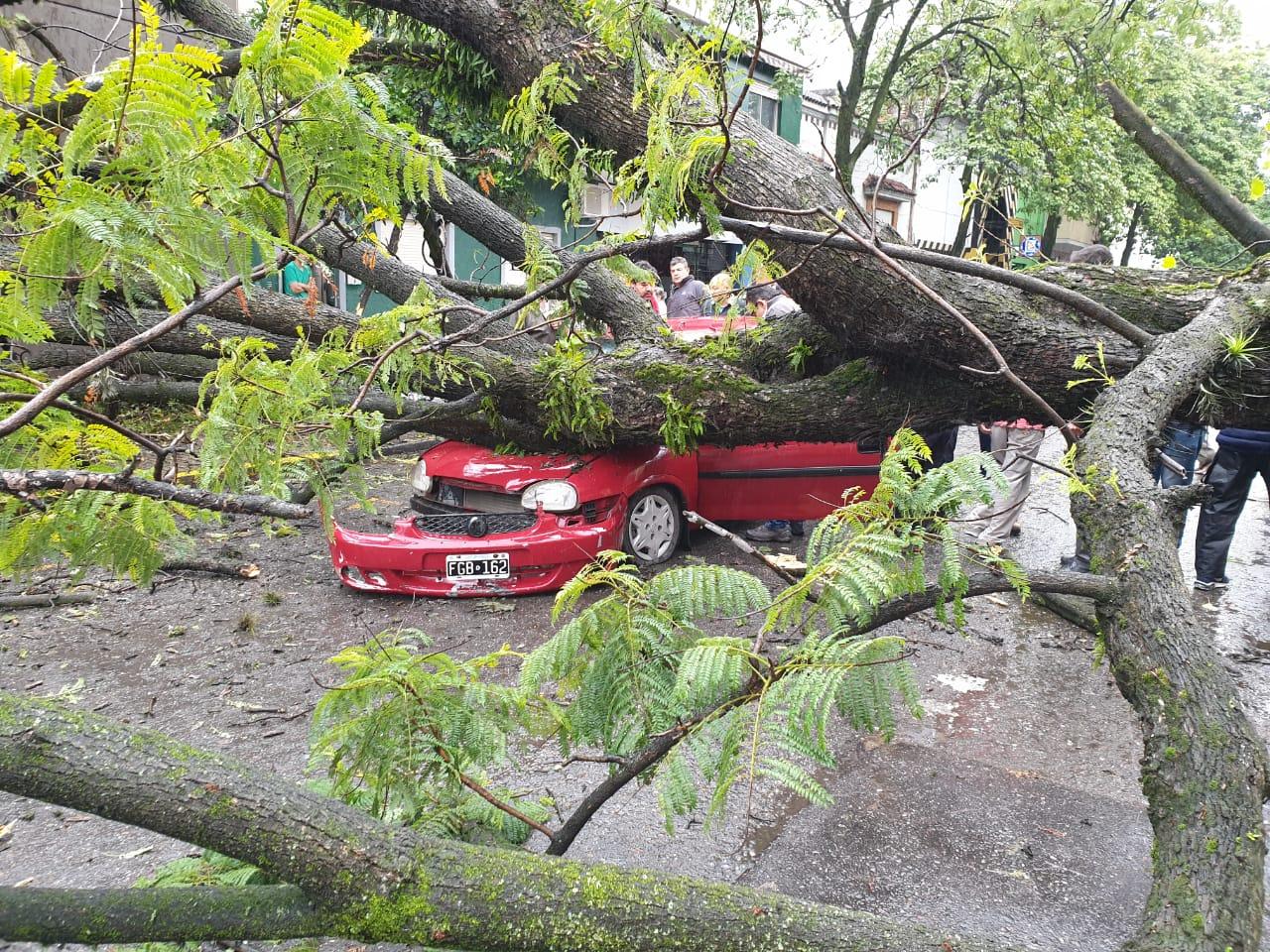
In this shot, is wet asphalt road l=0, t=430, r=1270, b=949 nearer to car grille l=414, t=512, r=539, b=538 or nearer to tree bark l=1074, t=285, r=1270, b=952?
tree bark l=1074, t=285, r=1270, b=952

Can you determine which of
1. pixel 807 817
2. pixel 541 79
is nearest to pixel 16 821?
pixel 807 817

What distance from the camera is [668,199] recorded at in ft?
10.3

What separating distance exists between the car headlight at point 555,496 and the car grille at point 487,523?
0.39 ft

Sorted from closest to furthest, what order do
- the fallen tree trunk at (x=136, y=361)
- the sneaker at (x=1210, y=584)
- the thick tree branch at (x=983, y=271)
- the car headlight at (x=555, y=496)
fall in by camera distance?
the thick tree branch at (x=983, y=271) → the fallen tree trunk at (x=136, y=361) → the car headlight at (x=555, y=496) → the sneaker at (x=1210, y=584)

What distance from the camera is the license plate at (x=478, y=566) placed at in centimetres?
602

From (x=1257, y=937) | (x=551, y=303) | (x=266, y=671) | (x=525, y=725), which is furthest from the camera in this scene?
(x=551, y=303)

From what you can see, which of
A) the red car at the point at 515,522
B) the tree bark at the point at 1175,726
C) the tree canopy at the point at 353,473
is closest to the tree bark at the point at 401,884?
the tree canopy at the point at 353,473

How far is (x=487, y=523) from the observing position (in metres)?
6.18

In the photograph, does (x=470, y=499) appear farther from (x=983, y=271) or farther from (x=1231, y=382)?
(x=1231, y=382)

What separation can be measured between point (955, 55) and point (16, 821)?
1608cm

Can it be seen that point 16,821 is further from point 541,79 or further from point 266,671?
point 541,79

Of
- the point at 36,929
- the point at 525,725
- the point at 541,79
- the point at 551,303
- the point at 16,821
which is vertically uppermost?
the point at 541,79

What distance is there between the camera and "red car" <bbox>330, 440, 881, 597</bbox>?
602cm

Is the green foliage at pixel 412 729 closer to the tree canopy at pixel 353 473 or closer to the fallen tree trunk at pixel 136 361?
the tree canopy at pixel 353 473
